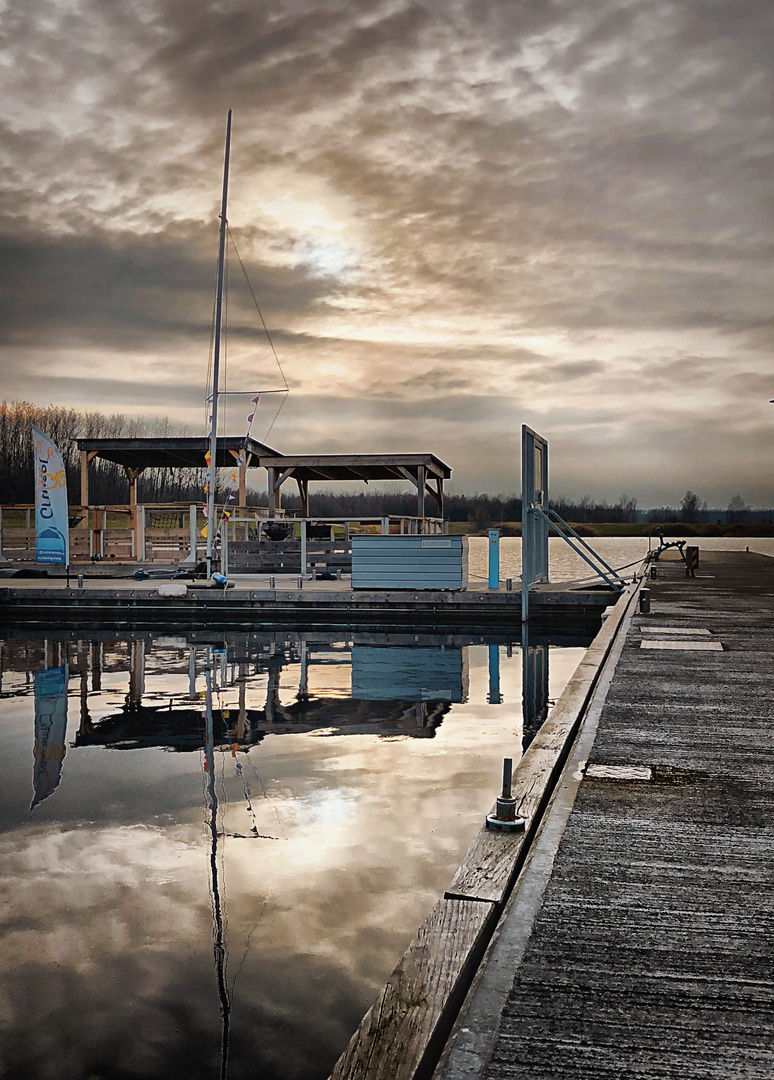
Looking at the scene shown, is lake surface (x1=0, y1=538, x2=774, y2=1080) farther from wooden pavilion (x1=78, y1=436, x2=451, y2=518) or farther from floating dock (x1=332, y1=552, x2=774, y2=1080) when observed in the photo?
wooden pavilion (x1=78, y1=436, x2=451, y2=518)

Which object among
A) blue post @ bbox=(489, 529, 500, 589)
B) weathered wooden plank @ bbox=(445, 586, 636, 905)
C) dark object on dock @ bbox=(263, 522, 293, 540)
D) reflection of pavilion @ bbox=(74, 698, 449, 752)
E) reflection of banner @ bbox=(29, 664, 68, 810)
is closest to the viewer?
weathered wooden plank @ bbox=(445, 586, 636, 905)

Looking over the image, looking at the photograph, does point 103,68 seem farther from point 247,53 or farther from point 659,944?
point 659,944

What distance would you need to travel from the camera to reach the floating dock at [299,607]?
17.7 m

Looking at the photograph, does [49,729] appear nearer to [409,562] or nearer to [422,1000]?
[422,1000]

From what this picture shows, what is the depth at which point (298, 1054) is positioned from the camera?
347 centimetres

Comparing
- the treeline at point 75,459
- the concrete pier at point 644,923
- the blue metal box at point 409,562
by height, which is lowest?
the concrete pier at point 644,923

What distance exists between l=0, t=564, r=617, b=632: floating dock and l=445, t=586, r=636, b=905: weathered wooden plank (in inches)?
403

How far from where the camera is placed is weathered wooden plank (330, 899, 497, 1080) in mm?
2189

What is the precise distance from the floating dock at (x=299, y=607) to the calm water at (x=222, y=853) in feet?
17.5

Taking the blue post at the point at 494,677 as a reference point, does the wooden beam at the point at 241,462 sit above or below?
above

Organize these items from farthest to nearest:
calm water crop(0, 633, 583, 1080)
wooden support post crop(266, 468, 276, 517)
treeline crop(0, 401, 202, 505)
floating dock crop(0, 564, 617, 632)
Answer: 1. treeline crop(0, 401, 202, 505)
2. wooden support post crop(266, 468, 276, 517)
3. floating dock crop(0, 564, 617, 632)
4. calm water crop(0, 633, 583, 1080)

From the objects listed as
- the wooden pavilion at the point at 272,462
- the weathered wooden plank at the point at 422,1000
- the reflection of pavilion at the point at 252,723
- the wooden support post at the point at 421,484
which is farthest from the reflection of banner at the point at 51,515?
the weathered wooden plank at the point at 422,1000

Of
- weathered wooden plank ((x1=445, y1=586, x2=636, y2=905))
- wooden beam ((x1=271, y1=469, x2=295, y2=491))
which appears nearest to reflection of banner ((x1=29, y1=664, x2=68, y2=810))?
weathered wooden plank ((x1=445, y1=586, x2=636, y2=905))

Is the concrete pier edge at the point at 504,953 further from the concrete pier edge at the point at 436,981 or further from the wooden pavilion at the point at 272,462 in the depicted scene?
the wooden pavilion at the point at 272,462
